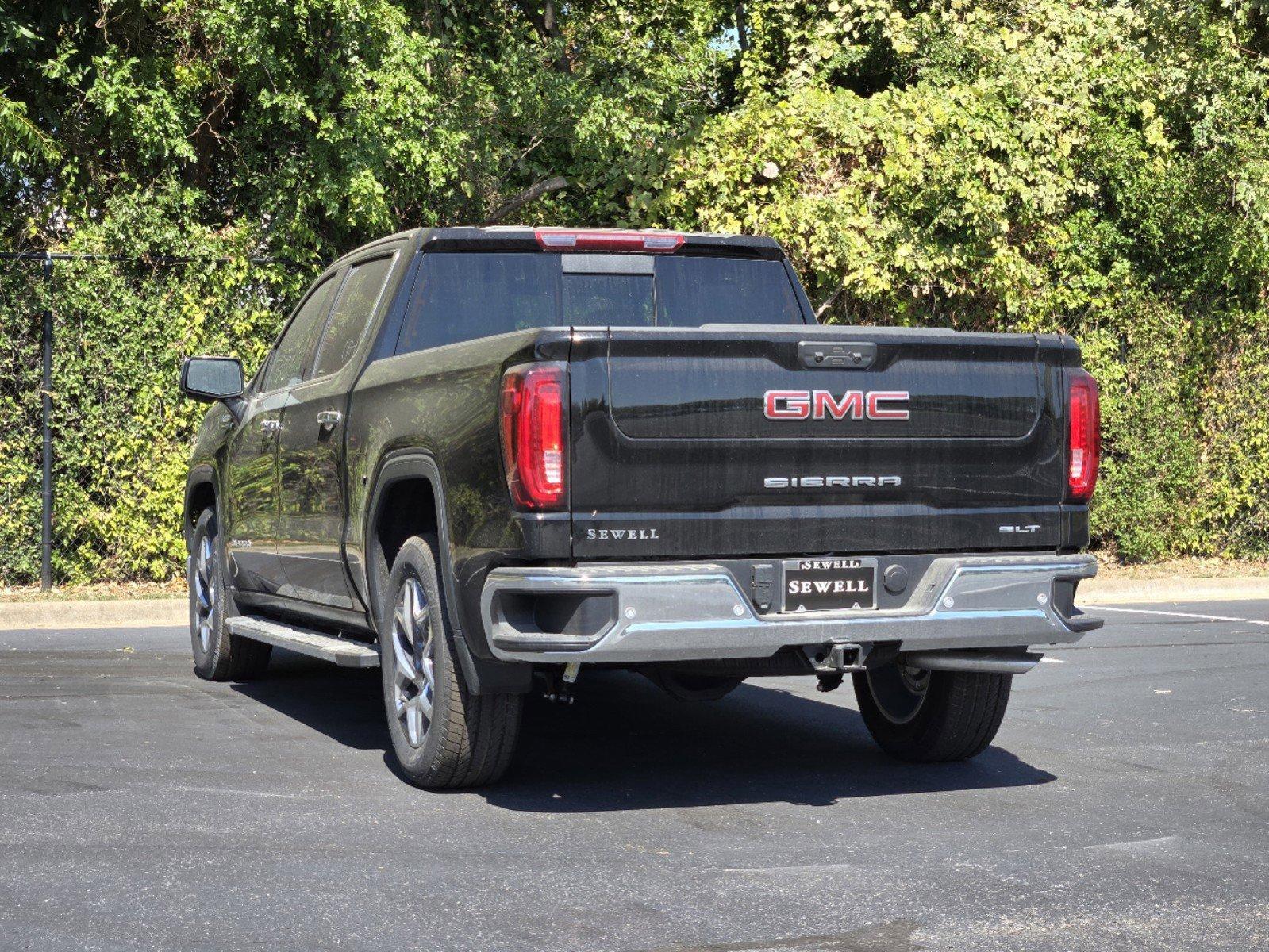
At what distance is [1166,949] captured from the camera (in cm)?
420

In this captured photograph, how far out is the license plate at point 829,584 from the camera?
5.54 meters

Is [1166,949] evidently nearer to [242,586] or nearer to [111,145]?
[242,586]

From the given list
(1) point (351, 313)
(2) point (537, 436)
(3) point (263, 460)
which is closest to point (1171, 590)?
(3) point (263, 460)

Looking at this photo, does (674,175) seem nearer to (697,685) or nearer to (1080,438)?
(697,685)

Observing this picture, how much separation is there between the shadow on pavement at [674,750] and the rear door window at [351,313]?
1.66 metres

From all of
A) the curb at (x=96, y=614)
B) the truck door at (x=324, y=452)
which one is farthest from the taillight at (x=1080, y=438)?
the curb at (x=96, y=614)

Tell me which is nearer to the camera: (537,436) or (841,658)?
(537,436)

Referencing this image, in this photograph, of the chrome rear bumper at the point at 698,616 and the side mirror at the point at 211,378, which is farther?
the side mirror at the point at 211,378

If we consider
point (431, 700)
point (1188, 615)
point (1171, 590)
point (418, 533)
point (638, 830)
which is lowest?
point (1171, 590)

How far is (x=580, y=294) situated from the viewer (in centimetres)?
711

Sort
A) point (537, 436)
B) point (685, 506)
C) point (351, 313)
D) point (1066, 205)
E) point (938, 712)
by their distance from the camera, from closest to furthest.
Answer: point (537, 436) → point (685, 506) → point (938, 712) → point (351, 313) → point (1066, 205)

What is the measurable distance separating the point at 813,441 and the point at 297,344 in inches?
136

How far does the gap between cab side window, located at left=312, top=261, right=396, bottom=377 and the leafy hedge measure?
5961 mm

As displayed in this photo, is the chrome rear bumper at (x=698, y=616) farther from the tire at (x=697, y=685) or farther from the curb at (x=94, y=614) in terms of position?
the curb at (x=94, y=614)
